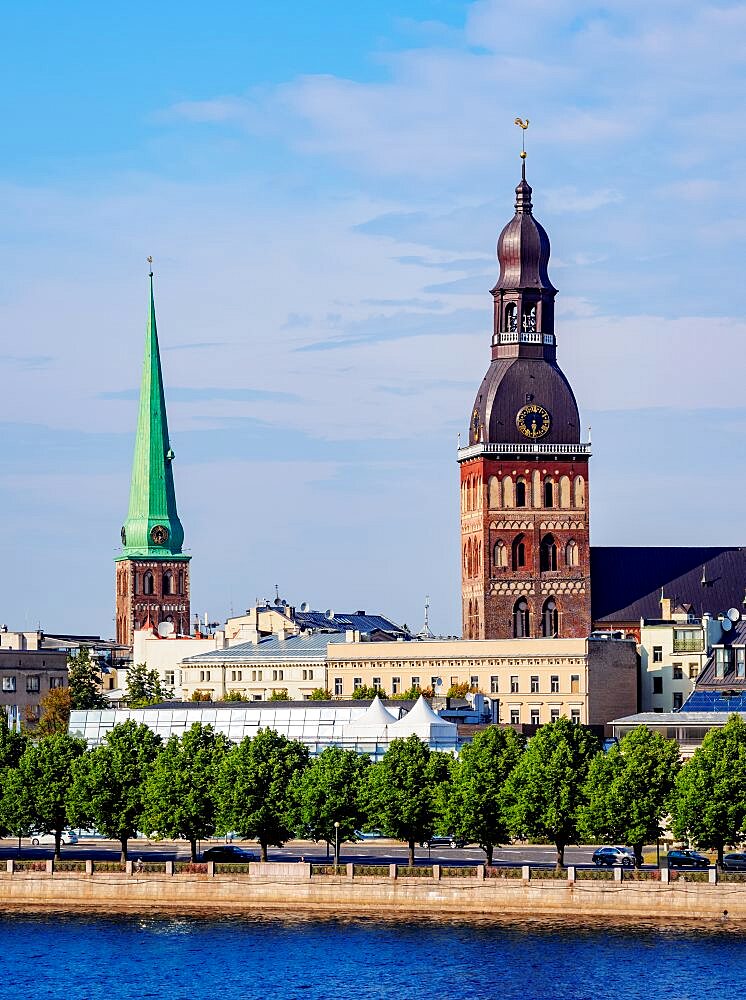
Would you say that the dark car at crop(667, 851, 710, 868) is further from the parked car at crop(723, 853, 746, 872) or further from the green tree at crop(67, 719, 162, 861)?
the green tree at crop(67, 719, 162, 861)

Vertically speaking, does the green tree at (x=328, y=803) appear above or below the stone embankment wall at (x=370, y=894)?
above

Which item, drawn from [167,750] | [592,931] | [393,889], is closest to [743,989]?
[592,931]

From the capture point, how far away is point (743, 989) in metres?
110

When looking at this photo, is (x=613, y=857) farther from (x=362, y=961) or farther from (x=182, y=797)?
(x=362, y=961)

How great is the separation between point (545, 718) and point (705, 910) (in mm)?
74282

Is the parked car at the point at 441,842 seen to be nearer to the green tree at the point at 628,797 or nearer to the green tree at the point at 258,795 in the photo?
the green tree at the point at 258,795

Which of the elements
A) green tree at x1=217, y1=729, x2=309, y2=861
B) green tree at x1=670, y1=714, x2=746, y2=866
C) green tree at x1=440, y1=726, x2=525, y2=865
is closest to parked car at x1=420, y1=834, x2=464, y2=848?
green tree at x1=440, y1=726, x2=525, y2=865

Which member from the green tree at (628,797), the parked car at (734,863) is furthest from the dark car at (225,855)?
the parked car at (734,863)

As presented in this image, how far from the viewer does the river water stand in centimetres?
11244

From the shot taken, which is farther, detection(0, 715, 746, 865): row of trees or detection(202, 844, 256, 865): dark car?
detection(202, 844, 256, 865): dark car

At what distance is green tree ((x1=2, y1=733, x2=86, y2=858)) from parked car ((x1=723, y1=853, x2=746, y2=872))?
111 feet

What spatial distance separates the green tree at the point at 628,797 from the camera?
438 ft

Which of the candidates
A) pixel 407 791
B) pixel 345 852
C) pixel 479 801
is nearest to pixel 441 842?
pixel 345 852

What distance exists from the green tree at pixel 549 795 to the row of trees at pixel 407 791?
0.22ft
